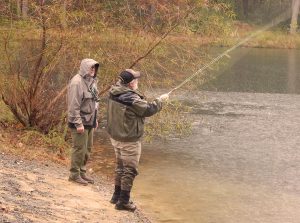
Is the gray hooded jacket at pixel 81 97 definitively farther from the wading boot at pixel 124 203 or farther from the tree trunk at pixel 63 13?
the tree trunk at pixel 63 13

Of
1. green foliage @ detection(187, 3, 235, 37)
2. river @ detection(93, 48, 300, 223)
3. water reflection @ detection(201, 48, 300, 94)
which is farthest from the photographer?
water reflection @ detection(201, 48, 300, 94)

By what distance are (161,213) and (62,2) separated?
428 centimetres

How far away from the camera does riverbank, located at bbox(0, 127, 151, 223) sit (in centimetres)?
655

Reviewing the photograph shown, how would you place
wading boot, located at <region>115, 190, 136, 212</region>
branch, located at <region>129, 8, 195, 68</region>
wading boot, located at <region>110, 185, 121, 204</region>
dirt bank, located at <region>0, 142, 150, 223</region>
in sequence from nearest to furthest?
dirt bank, located at <region>0, 142, 150, 223</region> < wading boot, located at <region>115, 190, 136, 212</region> < wading boot, located at <region>110, 185, 121, 204</region> < branch, located at <region>129, 8, 195, 68</region>

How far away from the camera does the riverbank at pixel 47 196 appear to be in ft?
21.5

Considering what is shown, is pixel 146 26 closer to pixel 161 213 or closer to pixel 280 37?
pixel 161 213

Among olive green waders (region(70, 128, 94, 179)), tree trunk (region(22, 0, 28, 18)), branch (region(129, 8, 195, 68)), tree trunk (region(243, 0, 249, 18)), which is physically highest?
tree trunk (region(22, 0, 28, 18))

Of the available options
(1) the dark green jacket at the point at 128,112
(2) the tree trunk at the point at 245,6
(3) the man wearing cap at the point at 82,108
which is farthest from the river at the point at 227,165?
(2) the tree trunk at the point at 245,6

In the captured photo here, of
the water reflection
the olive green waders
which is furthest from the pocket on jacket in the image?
the water reflection

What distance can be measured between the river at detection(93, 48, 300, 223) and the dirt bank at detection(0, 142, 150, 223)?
1063 millimetres

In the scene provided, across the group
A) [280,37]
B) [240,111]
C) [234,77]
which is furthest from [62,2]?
[280,37]

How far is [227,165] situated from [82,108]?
453cm

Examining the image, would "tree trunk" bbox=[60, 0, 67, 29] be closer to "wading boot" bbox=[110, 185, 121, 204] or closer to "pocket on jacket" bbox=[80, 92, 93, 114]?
"pocket on jacket" bbox=[80, 92, 93, 114]

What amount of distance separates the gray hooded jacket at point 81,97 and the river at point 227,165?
1.72 m
